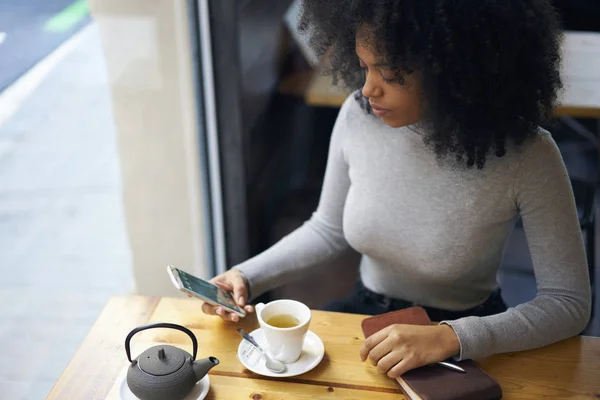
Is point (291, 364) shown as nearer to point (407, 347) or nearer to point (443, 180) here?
point (407, 347)

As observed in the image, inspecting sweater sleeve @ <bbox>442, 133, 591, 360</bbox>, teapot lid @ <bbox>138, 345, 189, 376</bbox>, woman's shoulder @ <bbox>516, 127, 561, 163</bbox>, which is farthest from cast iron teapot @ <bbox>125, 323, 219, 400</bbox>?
woman's shoulder @ <bbox>516, 127, 561, 163</bbox>

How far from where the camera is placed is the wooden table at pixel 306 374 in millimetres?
1028

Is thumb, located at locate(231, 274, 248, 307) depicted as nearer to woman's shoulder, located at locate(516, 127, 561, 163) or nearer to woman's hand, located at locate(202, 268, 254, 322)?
woman's hand, located at locate(202, 268, 254, 322)

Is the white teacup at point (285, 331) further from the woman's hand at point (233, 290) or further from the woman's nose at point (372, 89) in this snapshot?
the woman's nose at point (372, 89)

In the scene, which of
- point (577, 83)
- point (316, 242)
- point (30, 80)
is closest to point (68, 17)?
point (30, 80)

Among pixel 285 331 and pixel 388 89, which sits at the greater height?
pixel 388 89

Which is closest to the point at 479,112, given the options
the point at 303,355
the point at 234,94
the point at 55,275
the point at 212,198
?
the point at 303,355

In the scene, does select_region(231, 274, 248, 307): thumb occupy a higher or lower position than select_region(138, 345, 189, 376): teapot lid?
lower

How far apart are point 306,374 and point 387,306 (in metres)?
0.42

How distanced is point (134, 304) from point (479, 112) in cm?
69

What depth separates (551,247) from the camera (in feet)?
3.88

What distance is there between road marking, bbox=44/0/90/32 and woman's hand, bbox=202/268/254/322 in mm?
682

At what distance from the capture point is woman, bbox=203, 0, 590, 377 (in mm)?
1047

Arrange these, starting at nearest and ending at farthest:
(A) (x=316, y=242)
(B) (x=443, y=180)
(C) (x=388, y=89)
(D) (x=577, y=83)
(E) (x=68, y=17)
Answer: (C) (x=388, y=89)
(B) (x=443, y=180)
(A) (x=316, y=242)
(E) (x=68, y=17)
(D) (x=577, y=83)
